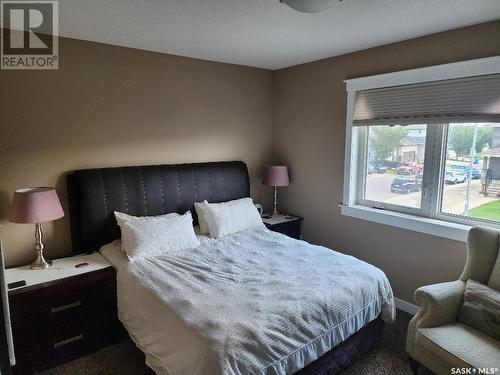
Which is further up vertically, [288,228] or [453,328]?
[288,228]

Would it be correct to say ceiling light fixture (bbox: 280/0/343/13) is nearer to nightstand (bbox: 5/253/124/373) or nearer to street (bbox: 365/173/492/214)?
street (bbox: 365/173/492/214)

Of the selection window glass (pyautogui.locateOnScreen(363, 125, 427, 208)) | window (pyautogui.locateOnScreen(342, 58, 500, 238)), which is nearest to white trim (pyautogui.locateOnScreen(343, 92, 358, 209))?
window (pyautogui.locateOnScreen(342, 58, 500, 238))

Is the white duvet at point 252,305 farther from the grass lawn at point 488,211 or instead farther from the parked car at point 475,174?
the parked car at point 475,174

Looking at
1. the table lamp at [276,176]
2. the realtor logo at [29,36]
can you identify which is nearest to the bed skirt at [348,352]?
the table lamp at [276,176]

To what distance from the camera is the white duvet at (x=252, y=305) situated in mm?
1605

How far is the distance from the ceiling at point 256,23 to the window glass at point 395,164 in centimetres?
80

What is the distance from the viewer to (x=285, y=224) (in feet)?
12.0

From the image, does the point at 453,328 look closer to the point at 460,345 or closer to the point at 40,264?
the point at 460,345

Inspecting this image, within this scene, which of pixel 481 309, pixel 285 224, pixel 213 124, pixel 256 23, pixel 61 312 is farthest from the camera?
pixel 285 224

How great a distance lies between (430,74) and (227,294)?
2.30 meters

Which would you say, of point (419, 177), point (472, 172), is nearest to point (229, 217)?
point (419, 177)

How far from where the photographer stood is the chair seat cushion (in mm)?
1722

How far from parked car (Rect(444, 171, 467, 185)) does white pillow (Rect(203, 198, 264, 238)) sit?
1.74 metres

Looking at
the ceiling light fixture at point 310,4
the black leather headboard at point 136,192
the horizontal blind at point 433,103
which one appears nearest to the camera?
the ceiling light fixture at point 310,4
